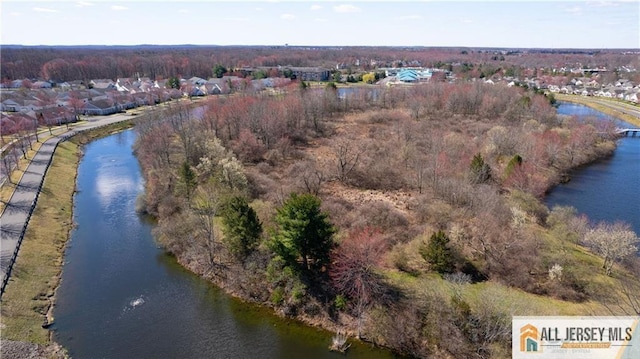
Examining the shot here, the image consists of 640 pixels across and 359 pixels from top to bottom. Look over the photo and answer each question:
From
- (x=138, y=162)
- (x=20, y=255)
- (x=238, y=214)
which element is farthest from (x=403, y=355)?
(x=138, y=162)

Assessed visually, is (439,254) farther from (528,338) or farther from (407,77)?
(407,77)

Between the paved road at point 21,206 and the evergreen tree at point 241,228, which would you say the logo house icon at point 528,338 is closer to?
the evergreen tree at point 241,228

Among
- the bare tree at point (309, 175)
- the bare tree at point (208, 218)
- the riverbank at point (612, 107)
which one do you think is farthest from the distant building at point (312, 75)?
the bare tree at point (208, 218)

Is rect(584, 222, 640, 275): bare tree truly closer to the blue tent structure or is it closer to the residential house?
the residential house

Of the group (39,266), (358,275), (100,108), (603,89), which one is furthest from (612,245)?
(603,89)

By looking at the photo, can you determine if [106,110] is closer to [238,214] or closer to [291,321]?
[238,214]
